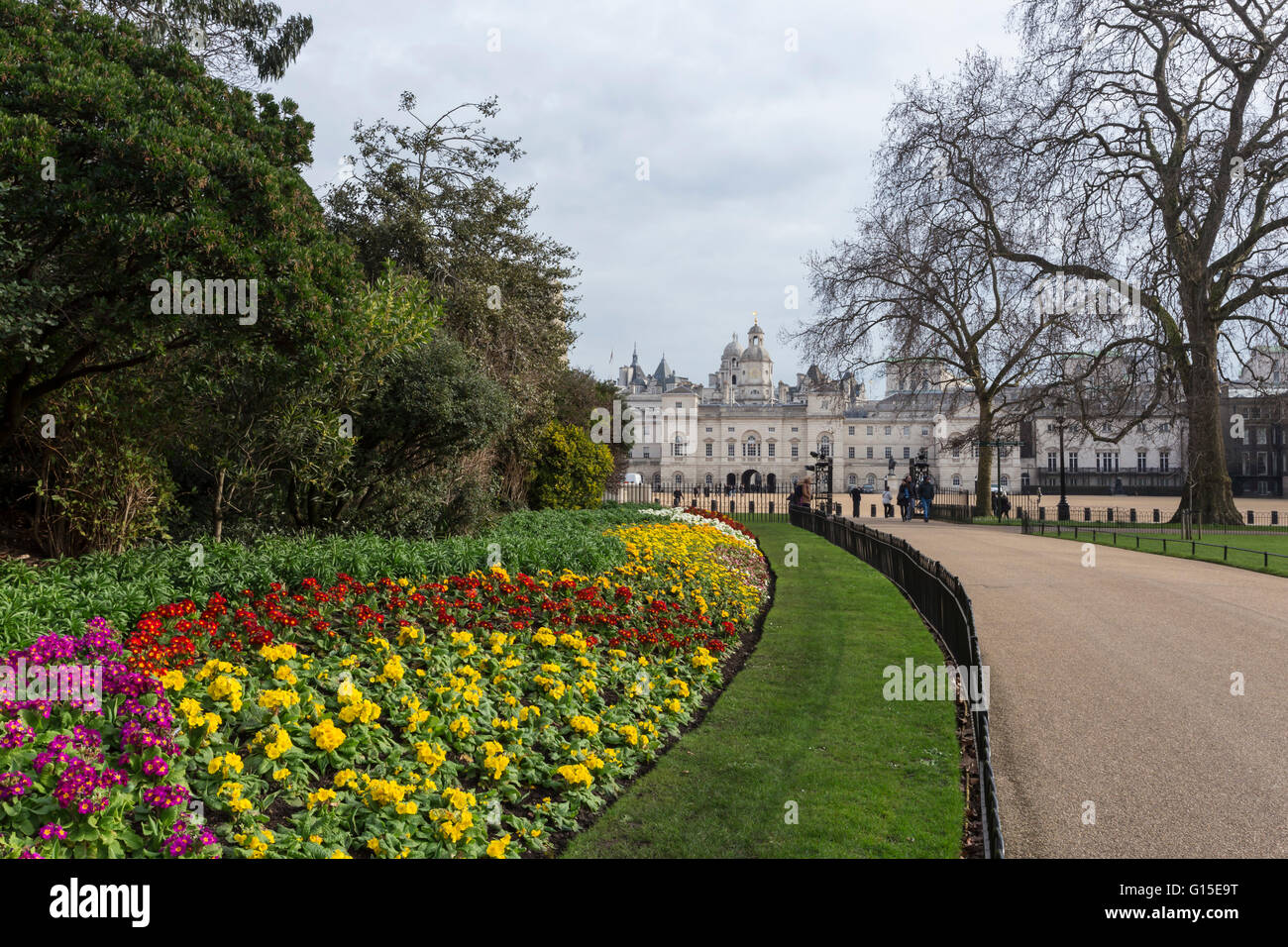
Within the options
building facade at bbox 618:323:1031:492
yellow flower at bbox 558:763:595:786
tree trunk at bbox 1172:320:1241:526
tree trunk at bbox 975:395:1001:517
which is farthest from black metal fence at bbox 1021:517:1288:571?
building facade at bbox 618:323:1031:492

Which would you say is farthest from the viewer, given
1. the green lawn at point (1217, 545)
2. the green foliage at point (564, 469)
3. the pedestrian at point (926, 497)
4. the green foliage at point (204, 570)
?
the pedestrian at point (926, 497)

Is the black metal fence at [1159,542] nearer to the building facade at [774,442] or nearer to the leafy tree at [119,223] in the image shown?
the leafy tree at [119,223]

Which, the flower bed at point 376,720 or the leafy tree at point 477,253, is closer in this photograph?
the flower bed at point 376,720

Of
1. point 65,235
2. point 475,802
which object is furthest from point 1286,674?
point 65,235

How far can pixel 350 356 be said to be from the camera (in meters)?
7.46

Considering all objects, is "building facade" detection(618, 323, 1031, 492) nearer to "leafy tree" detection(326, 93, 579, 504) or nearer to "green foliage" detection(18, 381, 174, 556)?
"leafy tree" detection(326, 93, 579, 504)

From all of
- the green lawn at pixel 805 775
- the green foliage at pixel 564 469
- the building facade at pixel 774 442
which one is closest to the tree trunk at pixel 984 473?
the green foliage at pixel 564 469

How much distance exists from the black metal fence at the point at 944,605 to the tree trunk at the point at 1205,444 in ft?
35.0

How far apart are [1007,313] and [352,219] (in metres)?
19.7

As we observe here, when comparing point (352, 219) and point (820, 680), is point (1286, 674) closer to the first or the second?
point (820, 680)

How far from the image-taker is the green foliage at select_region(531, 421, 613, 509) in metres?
19.1

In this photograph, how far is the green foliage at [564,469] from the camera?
19125 millimetres

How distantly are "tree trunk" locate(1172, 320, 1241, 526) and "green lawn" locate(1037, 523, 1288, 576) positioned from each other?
7.14 ft
